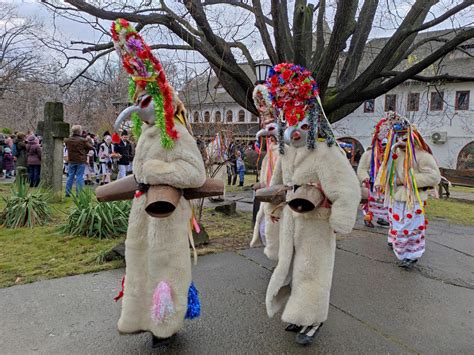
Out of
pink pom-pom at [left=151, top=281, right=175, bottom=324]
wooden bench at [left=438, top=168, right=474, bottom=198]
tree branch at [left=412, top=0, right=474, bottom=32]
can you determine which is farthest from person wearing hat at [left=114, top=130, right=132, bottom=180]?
wooden bench at [left=438, top=168, right=474, bottom=198]

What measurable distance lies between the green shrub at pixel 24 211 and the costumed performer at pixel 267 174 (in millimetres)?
4228

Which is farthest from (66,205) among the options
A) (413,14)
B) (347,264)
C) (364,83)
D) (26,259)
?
(413,14)

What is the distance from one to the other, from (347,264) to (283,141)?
2.54m

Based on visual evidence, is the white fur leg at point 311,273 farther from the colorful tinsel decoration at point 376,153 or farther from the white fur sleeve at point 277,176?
the colorful tinsel decoration at point 376,153

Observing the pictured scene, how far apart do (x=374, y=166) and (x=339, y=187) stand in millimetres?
4019

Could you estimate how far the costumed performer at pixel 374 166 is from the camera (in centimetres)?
600

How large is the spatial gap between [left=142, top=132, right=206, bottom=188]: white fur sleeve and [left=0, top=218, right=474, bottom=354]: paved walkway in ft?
4.11

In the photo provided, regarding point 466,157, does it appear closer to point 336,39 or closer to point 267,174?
point 336,39

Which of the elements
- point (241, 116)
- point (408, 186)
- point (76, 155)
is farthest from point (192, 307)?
point (241, 116)

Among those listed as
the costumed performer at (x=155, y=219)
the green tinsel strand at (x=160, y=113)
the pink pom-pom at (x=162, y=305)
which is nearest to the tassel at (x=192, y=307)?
the costumed performer at (x=155, y=219)

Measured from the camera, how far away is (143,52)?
8.33ft

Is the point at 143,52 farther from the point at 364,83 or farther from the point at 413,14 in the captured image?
the point at 413,14

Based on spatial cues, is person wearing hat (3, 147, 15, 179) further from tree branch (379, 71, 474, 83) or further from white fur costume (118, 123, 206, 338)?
white fur costume (118, 123, 206, 338)

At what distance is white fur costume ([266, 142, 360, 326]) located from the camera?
2.76m
